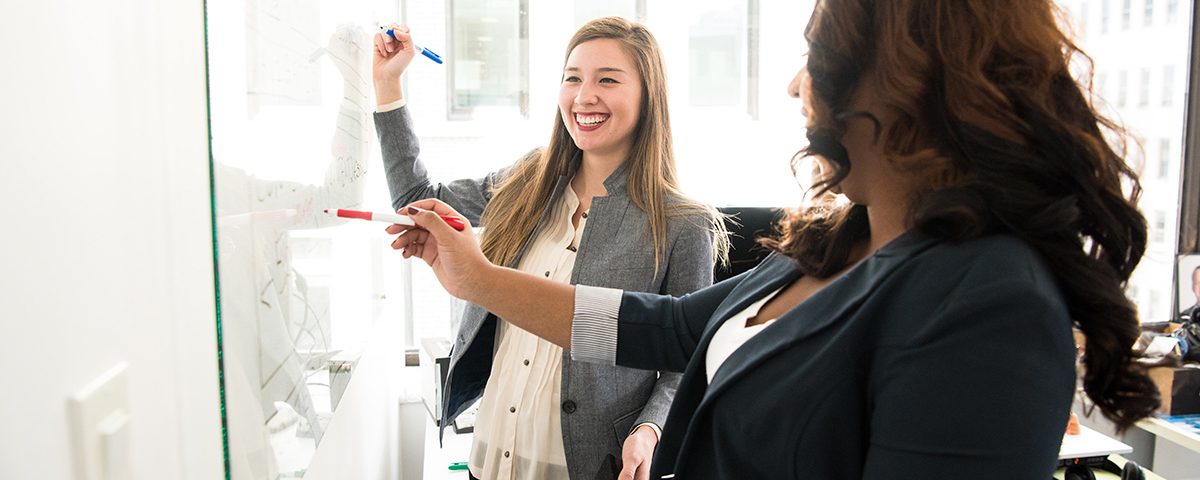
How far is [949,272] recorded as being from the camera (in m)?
0.68

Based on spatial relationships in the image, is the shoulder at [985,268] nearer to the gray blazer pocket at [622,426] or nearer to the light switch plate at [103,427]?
the light switch plate at [103,427]

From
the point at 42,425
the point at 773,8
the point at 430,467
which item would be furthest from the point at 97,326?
the point at 773,8

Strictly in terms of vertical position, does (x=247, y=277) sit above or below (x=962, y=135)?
below

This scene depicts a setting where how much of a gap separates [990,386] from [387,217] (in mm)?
815

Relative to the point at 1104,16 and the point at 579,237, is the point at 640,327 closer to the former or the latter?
the point at 579,237

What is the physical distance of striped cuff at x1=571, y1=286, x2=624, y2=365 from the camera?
1.19 meters

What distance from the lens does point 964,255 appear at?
679mm

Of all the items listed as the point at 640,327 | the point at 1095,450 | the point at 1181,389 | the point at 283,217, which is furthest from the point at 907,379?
the point at 1181,389

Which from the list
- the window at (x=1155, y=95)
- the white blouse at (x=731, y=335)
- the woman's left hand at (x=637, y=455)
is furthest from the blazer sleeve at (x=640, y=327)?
the window at (x=1155, y=95)

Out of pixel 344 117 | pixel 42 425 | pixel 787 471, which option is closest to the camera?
pixel 42 425

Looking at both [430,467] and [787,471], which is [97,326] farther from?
[430,467]

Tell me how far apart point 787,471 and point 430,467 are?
149cm

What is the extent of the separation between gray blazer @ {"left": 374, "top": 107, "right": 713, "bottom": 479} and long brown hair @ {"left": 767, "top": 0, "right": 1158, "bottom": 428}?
824mm

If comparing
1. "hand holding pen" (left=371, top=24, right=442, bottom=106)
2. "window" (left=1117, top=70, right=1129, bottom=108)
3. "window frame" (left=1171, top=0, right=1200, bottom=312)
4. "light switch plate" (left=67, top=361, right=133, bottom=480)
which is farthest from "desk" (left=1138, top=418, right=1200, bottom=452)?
"light switch plate" (left=67, top=361, right=133, bottom=480)
